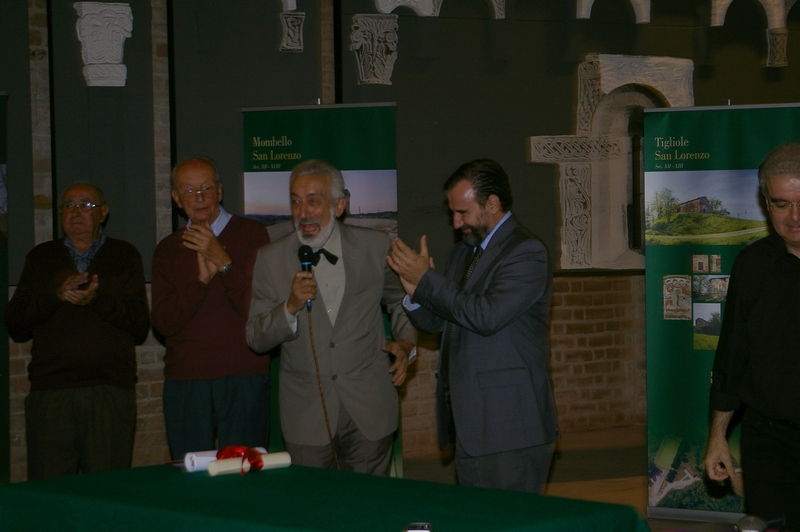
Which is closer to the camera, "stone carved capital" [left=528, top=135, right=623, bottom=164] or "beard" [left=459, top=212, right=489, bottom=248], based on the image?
"beard" [left=459, top=212, right=489, bottom=248]

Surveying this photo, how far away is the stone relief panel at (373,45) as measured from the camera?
6102 mm

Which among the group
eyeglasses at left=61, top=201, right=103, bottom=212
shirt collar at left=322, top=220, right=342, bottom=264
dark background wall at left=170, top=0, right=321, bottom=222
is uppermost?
dark background wall at left=170, top=0, right=321, bottom=222

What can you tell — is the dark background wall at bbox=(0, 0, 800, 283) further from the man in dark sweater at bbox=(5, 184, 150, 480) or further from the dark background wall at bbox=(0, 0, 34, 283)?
the man in dark sweater at bbox=(5, 184, 150, 480)

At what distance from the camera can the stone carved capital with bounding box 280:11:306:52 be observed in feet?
19.1

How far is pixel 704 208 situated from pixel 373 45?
2504 mm

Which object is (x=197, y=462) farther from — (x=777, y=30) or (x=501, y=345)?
(x=777, y=30)

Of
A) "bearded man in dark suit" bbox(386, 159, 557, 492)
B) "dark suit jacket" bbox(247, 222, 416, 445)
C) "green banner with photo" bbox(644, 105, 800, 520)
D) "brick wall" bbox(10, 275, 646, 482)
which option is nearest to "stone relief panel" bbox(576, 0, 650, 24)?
"green banner with photo" bbox(644, 105, 800, 520)

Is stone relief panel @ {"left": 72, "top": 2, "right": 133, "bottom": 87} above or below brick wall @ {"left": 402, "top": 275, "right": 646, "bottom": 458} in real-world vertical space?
above

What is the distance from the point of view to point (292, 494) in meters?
2.28

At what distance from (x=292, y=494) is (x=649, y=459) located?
10.6ft

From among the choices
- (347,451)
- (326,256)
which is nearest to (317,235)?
(326,256)

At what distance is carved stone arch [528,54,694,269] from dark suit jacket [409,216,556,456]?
3.48 meters

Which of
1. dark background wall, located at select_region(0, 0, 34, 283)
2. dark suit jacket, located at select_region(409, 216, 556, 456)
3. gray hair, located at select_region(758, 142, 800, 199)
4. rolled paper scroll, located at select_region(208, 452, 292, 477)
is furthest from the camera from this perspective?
dark background wall, located at select_region(0, 0, 34, 283)

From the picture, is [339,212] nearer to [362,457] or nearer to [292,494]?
[362,457]
